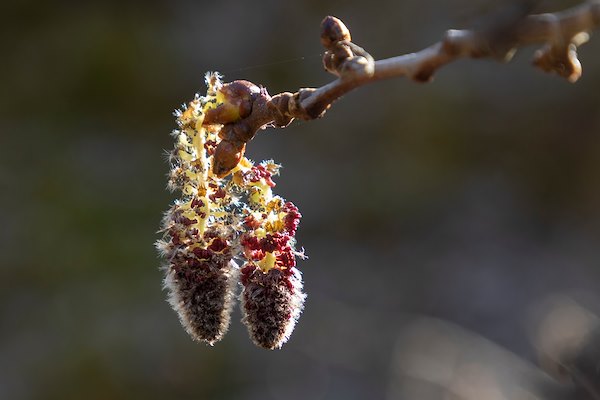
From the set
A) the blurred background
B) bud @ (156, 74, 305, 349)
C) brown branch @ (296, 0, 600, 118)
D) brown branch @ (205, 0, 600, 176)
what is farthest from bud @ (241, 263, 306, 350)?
the blurred background

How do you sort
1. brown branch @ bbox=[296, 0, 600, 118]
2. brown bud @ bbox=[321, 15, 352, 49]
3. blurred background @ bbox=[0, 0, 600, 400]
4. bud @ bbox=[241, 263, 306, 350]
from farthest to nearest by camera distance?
1. blurred background @ bbox=[0, 0, 600, 400]
2. bud @ bbox=[241, 263, 306, 350]
3. brown bud @ bbox=[321, 15, 352, 49]
4. brown branch @ bbox=[296, 0, 600, 118]

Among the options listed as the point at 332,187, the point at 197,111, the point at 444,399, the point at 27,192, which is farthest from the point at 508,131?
the point at 197,111

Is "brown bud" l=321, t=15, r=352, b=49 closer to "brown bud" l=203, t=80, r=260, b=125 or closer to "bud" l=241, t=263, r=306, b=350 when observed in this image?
"brown bud" l=203, t=80, r=260, b=125

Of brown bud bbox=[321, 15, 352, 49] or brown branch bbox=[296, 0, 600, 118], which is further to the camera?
brown bud bbox=[321, 15, 352, 49]

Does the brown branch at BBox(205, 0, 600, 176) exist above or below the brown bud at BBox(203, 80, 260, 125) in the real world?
above

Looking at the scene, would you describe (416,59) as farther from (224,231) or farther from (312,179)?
(312,179)

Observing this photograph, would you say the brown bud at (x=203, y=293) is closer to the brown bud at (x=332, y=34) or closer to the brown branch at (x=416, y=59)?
the brown branch at (x=416, y=59)
